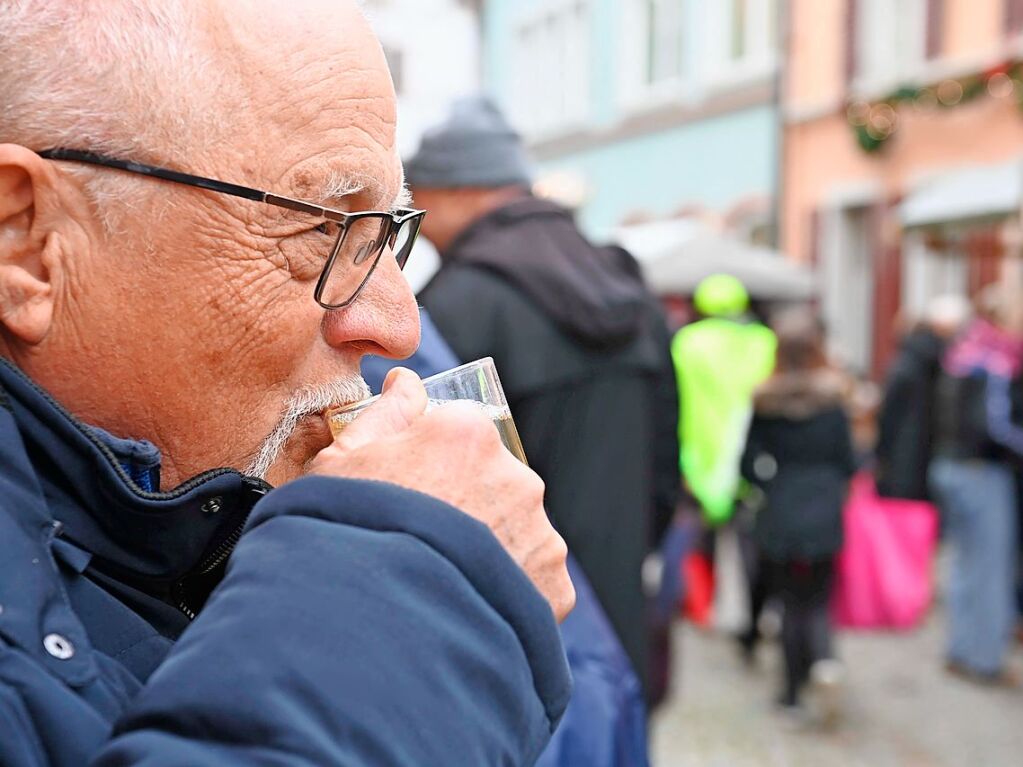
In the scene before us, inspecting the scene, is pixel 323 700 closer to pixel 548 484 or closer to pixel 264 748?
pixel 264 748

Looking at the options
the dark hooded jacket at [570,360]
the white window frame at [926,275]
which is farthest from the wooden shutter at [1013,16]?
the dark hooded jacket at [570,360]

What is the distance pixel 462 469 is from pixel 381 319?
0.26m

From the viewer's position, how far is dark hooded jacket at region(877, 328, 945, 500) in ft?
23.0

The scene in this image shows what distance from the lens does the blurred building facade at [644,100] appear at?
51.8ft

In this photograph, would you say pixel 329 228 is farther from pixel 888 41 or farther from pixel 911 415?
pixel 888 41

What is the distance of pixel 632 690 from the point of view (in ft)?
6.75

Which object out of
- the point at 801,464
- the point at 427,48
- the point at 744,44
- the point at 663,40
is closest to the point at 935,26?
the point at 744,44

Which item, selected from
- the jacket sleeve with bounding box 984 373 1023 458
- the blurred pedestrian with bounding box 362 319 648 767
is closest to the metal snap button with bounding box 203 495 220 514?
the blurred pedestrian with bounding box 362 319 648 767

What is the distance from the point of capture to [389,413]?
39.0 inches

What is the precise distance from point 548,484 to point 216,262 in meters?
2.01

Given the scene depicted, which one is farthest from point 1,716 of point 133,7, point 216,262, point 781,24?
point 781,24

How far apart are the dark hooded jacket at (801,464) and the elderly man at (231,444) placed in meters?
4.79

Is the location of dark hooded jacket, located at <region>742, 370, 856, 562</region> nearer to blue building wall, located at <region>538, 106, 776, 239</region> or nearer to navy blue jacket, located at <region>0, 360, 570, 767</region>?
navy blue jacket, located at <region>0, 360, 570, 767</region>

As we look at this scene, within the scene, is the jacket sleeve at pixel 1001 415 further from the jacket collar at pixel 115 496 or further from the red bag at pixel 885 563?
the jacket collar at pixel 115 496
